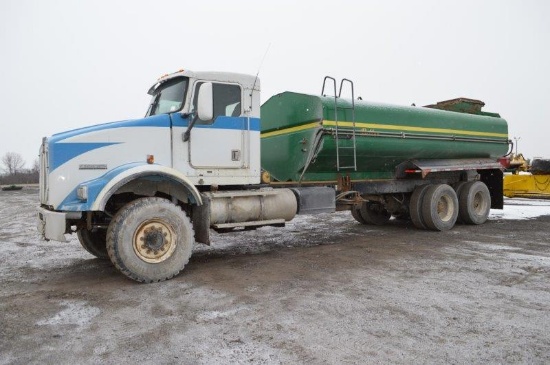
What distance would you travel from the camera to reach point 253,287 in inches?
203

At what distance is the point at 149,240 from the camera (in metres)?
5.58

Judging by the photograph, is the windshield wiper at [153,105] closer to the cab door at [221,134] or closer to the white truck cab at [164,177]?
the white truck cab at [164,177]

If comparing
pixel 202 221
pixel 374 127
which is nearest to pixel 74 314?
pixel 202 221

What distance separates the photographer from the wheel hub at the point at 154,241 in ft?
18.1

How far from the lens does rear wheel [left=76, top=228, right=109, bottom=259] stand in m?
6.85

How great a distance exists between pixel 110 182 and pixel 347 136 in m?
4.62

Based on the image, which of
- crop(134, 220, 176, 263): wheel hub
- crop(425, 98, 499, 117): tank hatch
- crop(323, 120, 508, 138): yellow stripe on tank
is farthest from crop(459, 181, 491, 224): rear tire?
crop(134, 220, 176, 263): wheel hub

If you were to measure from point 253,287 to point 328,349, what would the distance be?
1.99m

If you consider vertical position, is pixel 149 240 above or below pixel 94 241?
above

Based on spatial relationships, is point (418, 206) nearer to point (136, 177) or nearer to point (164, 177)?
point (164, 177)

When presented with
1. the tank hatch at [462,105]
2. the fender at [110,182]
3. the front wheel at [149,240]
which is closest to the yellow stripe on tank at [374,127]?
the tank hatch at [462,105]

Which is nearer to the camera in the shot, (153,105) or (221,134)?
(221,134)

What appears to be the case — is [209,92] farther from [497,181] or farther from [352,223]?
[497,181]

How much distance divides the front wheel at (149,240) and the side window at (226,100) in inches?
63.0
